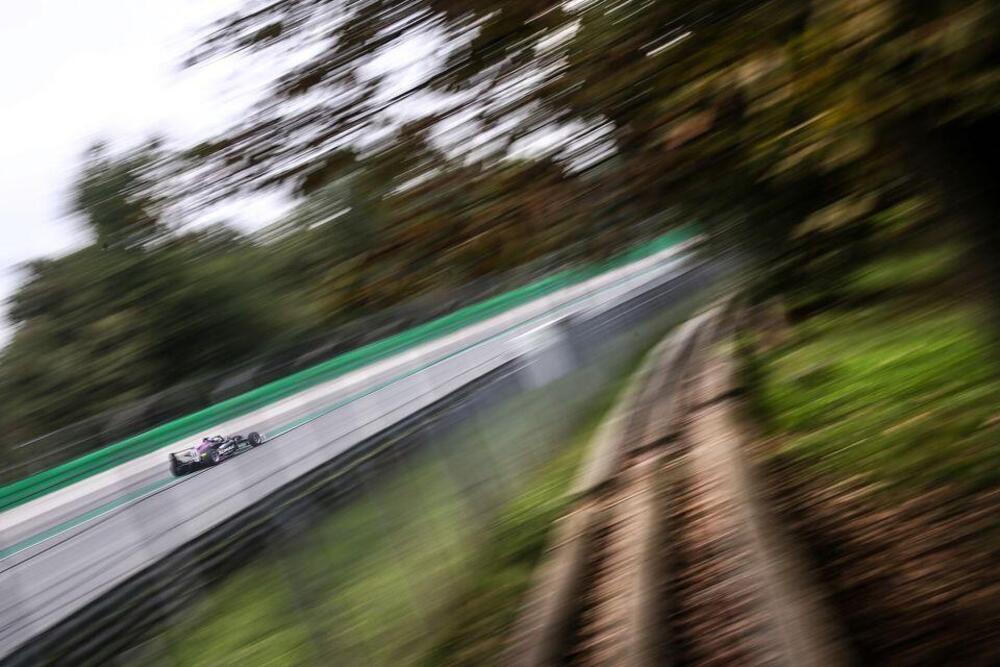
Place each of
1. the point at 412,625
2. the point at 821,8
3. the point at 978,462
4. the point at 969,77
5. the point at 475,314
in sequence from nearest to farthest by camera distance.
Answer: the point at 969,77 < the point at 821,8 < the point at 412,625 < the point at 978,462 < the point at 475,314

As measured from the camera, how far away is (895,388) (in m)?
9.88

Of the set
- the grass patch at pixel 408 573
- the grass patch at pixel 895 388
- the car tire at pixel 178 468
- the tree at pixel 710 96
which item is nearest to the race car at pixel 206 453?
the car tire at pixel 178 468

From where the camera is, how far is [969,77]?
2.06 m

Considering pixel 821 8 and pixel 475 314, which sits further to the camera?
pixel 475 314

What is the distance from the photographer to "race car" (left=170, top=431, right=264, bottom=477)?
507 cm

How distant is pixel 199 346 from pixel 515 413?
31.5 ft

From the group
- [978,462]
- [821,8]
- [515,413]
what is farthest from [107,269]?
[821,8]

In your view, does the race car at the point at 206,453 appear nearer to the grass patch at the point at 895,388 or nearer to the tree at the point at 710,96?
the tree at the point at 710,96

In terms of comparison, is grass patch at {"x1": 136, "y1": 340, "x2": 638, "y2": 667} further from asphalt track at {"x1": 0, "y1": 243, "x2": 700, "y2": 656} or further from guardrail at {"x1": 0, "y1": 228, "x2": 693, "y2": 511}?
guardrail at {"x1": 0, "y1": 228, "x2": 693, "y2": 511}

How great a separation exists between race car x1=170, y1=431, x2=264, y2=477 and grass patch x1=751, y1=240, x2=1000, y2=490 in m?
3.09

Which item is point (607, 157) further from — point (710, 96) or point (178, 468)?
point (178, 468)

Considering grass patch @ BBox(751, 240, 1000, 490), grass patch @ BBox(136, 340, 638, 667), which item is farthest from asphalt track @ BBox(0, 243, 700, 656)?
grass patch @ BBox(751, 240, 1000, 490)

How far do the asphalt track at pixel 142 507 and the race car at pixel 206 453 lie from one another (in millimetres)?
50

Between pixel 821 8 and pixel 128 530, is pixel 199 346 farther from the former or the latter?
pixel 821 8
